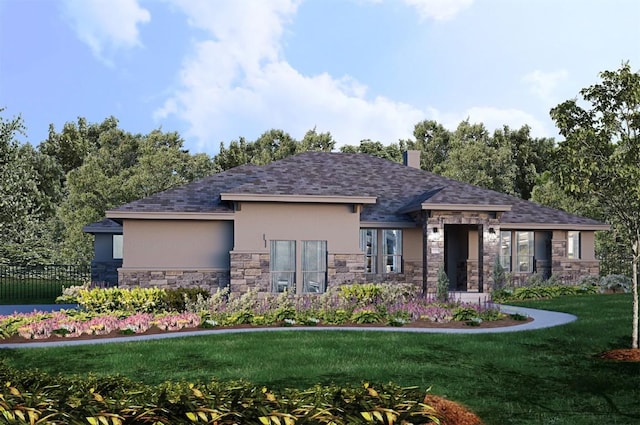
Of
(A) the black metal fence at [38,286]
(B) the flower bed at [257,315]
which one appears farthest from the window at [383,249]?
(A) the black metal fence at [38,286]

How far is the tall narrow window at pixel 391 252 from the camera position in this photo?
21.7 m

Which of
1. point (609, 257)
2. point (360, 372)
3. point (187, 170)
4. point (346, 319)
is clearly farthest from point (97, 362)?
point (187, 170)

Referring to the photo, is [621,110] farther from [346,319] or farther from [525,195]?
[525,195]

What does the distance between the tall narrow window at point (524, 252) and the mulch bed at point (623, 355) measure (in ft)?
45.0

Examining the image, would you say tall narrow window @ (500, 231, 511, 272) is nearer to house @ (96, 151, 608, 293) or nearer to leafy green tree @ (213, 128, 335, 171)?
house @ (96, 151, 608, 293)

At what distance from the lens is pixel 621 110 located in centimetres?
1142

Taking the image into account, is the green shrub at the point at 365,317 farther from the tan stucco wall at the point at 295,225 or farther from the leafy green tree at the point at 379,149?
the leafy green tree at the point at 379,149

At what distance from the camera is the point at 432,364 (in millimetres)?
10375

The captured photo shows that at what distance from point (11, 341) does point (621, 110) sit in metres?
12.6

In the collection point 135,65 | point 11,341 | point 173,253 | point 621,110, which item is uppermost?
point 135,65

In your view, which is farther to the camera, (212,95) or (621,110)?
(212,95)

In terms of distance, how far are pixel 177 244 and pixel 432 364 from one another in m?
11.3

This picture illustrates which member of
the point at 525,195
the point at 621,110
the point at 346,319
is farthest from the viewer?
the point at 525,195

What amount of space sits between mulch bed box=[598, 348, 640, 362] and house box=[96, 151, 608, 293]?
846 centimetres
